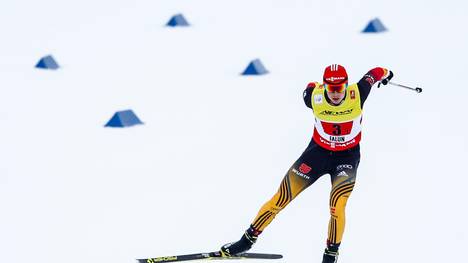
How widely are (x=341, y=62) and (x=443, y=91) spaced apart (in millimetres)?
2106

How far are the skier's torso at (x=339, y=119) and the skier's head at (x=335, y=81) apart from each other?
0.10 metres

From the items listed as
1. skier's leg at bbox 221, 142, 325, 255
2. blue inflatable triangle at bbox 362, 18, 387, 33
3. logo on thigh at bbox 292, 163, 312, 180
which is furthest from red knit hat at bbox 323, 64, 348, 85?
blue inflatable triangle at bbox 362, 18, 387, 33

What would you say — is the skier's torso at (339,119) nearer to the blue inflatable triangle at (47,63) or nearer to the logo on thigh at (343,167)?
the logo on thigh at (343,167)

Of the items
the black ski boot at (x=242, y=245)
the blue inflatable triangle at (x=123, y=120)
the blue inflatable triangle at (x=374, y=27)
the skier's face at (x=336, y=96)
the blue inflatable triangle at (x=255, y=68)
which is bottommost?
the black ski boot at (x=242, y=245)

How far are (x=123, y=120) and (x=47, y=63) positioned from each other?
363cm

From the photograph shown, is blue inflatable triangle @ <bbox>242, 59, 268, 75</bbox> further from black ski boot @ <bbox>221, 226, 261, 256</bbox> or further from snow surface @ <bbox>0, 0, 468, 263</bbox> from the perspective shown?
black ski boot @ <bbox>221, 226, 261, 256</bbox>

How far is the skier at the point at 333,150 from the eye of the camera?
336 inches

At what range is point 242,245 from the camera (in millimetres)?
9023

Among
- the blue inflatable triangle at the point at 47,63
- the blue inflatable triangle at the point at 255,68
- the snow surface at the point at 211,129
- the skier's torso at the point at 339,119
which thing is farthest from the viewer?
Answer: the blue inflatable triangle at the point at 47,63

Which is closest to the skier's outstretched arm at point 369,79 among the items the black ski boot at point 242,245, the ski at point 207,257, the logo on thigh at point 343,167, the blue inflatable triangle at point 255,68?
the logo on thigh at point 343,167

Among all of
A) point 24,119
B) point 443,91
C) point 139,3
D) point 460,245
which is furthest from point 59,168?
point 139,3

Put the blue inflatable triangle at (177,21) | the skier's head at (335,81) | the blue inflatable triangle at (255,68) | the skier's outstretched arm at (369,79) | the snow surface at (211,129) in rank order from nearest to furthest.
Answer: the skier's head at (335,81)
the skier's outstretched arm at (369,79)
the snow surface at (211,129)
the blue inflatable triangle at (255,68)
the blue inflatable triangle at (177,21)

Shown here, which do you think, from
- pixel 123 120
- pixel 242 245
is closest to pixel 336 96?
pixel 242 245

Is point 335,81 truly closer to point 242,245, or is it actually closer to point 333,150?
point 333,150
